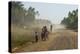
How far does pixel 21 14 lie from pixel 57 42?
0.56m

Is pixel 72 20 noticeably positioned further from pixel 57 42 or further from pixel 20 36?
pixel 20 36

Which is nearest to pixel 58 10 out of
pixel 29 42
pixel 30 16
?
pixel 30 16

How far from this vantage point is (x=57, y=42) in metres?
2.17

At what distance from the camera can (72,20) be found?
2.26 meters

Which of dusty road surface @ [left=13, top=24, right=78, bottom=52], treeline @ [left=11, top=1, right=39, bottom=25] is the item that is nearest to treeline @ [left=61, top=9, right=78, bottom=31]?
dusty road surface @ [left=13, top=24, right=78, bottom=52]

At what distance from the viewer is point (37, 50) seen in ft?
6.86

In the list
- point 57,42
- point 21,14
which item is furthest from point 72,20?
point 21,14

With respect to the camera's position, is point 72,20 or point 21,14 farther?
point 72,20

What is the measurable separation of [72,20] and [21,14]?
67 centimetres

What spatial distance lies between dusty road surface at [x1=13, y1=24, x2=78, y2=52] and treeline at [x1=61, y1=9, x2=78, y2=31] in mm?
66

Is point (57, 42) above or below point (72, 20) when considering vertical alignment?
below

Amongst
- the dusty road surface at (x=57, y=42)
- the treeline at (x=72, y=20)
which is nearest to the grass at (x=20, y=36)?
the dusty road surface at (x=57, y=42)

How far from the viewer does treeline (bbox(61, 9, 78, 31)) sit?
2.22 metres

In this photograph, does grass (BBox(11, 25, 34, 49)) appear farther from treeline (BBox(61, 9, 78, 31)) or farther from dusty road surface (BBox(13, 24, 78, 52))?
treeline (BBox(61, 9, 78, 31))
